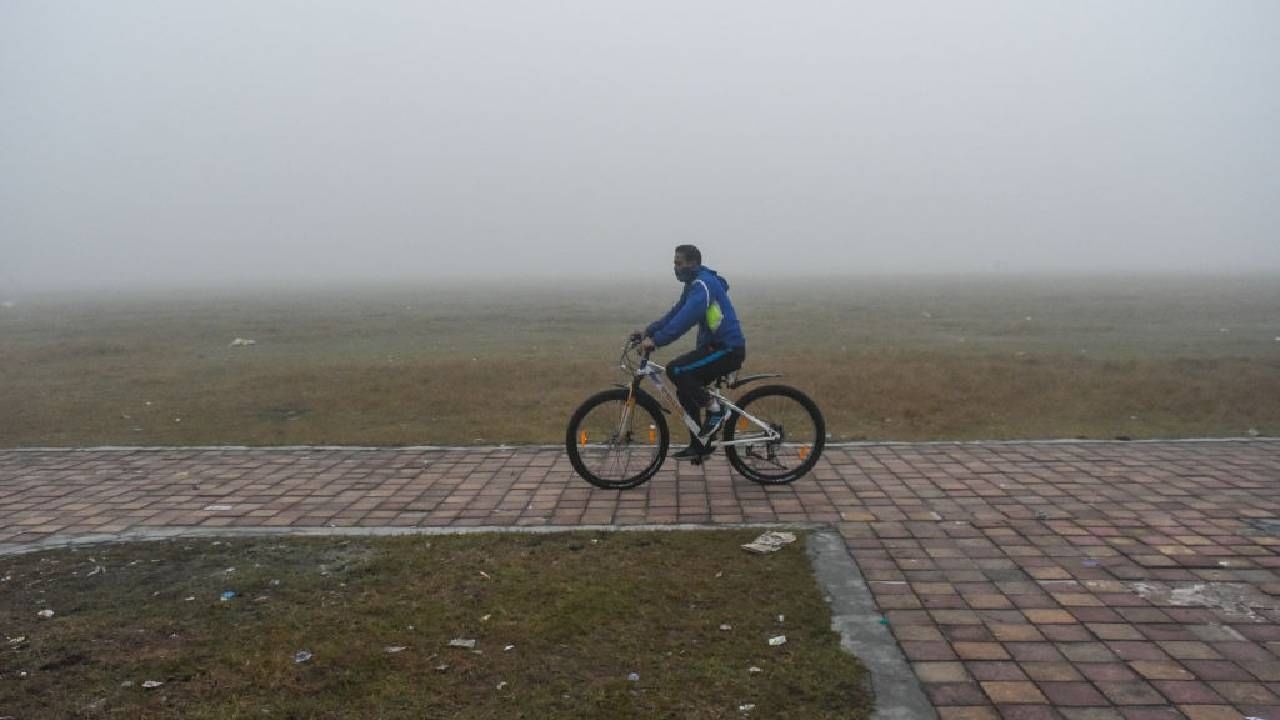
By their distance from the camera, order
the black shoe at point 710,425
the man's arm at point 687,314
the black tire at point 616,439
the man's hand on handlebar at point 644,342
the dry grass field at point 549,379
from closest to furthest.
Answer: the man's arm at point 687,314 → the man's hand on handlebar at point 644,342 → the black tire at point 616,439 → the black shoe at point 710,425 → the dry grass field at point 549,379

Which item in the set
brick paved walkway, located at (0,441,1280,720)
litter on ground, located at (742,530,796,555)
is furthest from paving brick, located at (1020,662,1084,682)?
litter on ground, located at (742,530,796,555)

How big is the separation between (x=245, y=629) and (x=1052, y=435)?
7.28 meters

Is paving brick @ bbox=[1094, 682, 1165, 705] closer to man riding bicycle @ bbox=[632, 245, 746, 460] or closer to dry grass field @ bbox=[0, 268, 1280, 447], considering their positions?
man riding bicycle @ bbox=[632, 245, 746, 460]

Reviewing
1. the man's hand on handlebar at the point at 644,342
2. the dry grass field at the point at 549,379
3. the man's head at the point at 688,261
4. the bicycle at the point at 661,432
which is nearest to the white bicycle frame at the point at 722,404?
the bicycle at the point at 661,432

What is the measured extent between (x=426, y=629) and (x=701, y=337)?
3.12 metres

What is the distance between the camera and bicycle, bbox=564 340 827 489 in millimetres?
6137

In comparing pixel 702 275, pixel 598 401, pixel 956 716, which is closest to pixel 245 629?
pixel 598 401

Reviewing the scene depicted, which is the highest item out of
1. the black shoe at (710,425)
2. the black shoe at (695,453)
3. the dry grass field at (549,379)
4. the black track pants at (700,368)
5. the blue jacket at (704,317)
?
the blue jacket at (704,317)

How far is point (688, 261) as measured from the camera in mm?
6109

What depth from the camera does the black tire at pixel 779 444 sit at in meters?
6.27

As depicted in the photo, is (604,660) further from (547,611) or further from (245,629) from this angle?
(245,629)

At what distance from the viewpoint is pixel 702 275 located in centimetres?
605

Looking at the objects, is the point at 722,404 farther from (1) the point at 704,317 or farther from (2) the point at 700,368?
(1) the point at 704,317

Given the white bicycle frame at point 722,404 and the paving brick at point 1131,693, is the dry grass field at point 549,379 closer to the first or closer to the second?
the white bicycle frame at point 722,404
